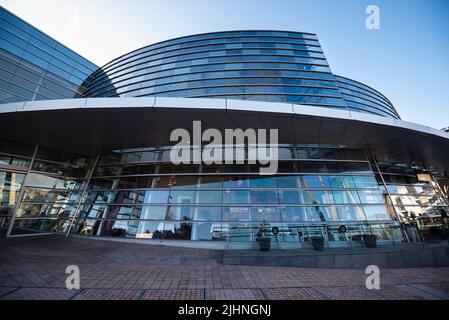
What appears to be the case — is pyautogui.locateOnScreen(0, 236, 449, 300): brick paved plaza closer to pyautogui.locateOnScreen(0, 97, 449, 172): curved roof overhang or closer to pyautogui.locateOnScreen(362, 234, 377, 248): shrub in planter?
pyautogui.locateOnScreen(362, 234, 377, 248): shrub in planter

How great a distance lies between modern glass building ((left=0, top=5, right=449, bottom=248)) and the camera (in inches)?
293

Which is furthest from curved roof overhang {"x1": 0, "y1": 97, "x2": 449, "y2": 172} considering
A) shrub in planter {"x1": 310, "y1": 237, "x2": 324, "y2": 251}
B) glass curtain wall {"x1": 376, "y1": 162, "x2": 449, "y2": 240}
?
shrub in planter {"x1": 310, "y1": 237, "x2": 324, "y2": 251}

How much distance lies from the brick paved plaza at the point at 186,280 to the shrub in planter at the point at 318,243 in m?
0.99

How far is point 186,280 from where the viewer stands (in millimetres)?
4566

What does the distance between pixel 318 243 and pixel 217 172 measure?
21.3ft

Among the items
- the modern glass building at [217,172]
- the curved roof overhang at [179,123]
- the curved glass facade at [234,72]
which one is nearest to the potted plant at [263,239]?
the modern glass building at [217,172]

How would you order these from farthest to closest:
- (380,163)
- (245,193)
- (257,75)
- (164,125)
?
(257,75)
(380,163)
(245,193)
(164,125)

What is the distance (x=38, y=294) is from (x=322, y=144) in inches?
549

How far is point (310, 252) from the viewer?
644cm

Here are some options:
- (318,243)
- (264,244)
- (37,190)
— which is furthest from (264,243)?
(37,190)

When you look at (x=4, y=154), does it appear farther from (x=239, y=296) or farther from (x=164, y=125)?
(x=239, y=296)

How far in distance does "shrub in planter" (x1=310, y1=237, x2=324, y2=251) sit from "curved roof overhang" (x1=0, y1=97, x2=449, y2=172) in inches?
203
